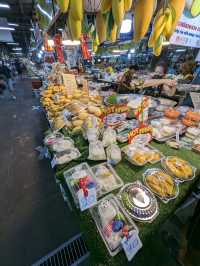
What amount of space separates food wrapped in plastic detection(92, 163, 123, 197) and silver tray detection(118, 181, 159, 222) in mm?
68

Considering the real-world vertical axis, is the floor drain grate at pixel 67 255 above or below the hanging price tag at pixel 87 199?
below

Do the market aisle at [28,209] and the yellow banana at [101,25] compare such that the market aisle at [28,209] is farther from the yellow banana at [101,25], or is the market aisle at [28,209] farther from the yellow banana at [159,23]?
the yellow banana at [159,23]

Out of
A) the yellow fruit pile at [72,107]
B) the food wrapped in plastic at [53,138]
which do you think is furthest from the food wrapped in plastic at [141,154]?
the food wrapped in plastic at [53,138]

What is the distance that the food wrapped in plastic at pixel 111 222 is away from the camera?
679 millimetres

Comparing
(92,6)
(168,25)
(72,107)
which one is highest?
(92,6)

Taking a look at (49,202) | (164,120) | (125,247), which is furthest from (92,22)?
(49,202)

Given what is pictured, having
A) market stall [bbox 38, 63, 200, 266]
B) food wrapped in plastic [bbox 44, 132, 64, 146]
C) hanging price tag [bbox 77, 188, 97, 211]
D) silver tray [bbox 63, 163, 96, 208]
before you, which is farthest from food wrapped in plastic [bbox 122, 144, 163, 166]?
food wrapped in plastic [bbox 44, 132, 64, 146]

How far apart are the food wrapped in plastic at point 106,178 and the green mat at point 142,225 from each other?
0.18 feet

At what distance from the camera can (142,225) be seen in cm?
76

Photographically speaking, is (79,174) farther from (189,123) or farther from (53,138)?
(189,123)

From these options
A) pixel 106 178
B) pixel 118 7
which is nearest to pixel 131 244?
pixel 106 178

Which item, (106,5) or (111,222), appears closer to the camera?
(111,222)

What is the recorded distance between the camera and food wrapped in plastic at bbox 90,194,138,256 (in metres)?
0.68

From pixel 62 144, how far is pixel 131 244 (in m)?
1.00
